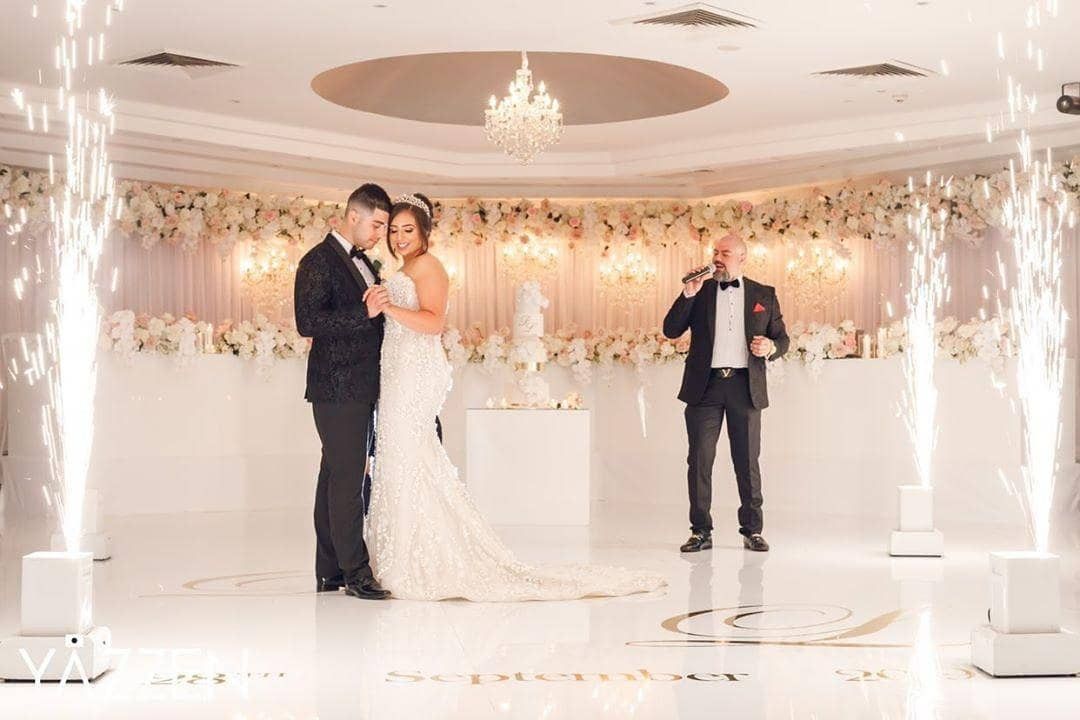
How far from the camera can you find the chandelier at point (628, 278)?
556 inches

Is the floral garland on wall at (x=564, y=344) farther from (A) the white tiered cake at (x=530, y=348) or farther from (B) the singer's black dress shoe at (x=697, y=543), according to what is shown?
(B) the singer's black dress shoe at (x=697, y=543)

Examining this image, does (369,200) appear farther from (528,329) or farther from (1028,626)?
(528,329)

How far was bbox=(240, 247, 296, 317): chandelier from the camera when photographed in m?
13.7

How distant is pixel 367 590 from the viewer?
607 centimetres

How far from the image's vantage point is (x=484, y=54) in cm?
1086

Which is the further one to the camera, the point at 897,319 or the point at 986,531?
the point at 897,319

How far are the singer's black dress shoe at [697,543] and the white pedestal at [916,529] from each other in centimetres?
102

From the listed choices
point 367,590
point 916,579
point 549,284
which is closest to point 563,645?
point 367,590

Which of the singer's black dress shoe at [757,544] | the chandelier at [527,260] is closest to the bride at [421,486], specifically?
the singer's black dress shoe at [757,544]

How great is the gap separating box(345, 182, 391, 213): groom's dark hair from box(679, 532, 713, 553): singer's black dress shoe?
9.26 ft

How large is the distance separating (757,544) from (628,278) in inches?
254

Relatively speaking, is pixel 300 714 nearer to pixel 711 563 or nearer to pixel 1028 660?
pixel 1028 660

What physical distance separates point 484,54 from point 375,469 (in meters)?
5.40

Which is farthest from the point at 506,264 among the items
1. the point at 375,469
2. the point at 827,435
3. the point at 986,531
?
the point at 375,469
